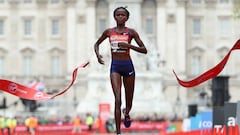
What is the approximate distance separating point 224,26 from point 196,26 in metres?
2.76

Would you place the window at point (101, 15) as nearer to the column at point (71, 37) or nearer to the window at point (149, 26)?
the column at point (71, 37)

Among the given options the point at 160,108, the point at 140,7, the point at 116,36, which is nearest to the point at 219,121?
the point at 116,36

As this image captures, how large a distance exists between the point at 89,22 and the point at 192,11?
9.86 m

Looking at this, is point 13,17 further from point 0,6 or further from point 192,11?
point 192,11

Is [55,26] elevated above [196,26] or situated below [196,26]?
above

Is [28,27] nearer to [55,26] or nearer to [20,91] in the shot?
[55,26]

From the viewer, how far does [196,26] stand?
96.6 m

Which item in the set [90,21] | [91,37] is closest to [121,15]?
[91,37]

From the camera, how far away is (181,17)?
9412cm

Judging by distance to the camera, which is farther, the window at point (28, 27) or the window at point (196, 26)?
the window at point (28, 27)

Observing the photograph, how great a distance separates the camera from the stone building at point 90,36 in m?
93.4

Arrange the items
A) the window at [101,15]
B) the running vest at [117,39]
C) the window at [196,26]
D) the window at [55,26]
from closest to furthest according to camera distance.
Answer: the running vest at [117,39] < the window at [101,15] < the window at [55,26] < the window at [196,26]

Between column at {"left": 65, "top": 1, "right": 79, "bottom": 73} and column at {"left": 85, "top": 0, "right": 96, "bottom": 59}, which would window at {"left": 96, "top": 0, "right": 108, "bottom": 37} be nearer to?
column at {"left": 85, "top": 0, "right": 96, "bottom": 59}

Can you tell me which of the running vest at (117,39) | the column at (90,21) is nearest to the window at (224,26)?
the column at (90,21)
